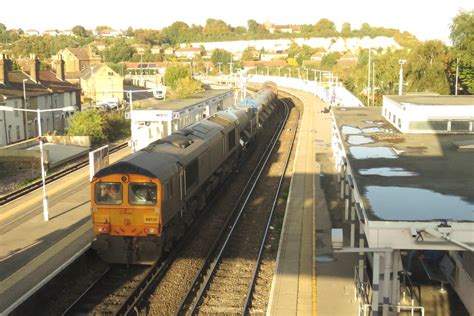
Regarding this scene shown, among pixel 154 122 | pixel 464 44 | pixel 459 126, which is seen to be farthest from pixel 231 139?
pixel 464 44

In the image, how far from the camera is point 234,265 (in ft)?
52.3

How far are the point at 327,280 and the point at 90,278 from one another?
6187mm

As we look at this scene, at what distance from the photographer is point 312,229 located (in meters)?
18.5

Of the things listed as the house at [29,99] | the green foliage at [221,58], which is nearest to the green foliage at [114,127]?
the house at [29,99]

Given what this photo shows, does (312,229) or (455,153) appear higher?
(455,153)

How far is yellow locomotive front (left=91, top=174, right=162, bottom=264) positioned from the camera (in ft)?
47.5

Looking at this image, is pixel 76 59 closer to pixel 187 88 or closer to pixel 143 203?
pixel 187 88

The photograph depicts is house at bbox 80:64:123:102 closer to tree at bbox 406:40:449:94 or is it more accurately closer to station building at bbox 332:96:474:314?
tree at bbox 406:40:449:94

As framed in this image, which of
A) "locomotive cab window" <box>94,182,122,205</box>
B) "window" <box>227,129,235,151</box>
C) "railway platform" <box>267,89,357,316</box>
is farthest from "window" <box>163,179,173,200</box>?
"window" <box>227,129,235,151</box>

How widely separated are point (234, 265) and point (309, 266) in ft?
Answer: 7.11

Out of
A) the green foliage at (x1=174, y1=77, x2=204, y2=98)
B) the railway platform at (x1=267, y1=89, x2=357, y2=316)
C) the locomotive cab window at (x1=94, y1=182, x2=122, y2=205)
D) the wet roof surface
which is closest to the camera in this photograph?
the wet roof surface

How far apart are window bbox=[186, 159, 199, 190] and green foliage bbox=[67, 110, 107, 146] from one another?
24190mm

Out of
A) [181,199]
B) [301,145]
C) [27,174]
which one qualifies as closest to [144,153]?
[181,199]

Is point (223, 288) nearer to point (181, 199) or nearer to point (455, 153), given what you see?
point (181, 199)
